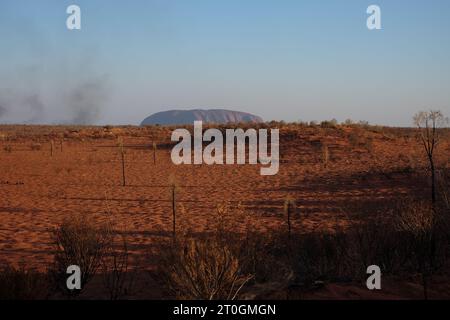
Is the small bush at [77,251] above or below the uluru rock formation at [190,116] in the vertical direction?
below

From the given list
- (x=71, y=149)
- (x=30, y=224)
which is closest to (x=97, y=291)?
(x=30, y=224)

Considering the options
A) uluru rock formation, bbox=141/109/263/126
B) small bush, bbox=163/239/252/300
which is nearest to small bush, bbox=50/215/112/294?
small bush, bbox=163/239/252/300

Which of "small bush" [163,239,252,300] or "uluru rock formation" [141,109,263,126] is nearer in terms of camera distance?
"small bush" [163,239,252,300]

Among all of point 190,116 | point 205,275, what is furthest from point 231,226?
point 190,116

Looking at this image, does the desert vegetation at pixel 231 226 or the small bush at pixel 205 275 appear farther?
the desert vegetation at pixel 231 226

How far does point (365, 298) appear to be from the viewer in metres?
4.46

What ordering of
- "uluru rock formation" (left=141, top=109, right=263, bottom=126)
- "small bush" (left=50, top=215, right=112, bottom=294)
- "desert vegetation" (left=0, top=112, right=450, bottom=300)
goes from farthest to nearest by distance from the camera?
"uluru rock formation" (left=141, top=109, right=263, bottom=126), "small bush" (left=50, top=215, right=112, bottom=294), "desert vegetation" (left=0, top=112, right=450, bottom=300)

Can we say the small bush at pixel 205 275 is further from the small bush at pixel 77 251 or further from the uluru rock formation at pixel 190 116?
the uluru rock formation at pixel 190 116

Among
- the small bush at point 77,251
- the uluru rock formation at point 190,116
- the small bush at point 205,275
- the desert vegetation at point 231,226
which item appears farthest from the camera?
the uluru rock formation at point 190,116

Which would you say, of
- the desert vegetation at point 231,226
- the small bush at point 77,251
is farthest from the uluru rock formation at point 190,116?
the small bush at point 77,251

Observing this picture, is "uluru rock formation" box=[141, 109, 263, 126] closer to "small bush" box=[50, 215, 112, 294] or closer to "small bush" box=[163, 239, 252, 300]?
"small bush" box=[50, 215, 112, 294]

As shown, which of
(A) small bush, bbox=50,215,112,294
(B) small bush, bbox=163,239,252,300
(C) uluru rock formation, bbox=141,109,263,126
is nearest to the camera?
(B) small bush, bbox=163,239,252,300

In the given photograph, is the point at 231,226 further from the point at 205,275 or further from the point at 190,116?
the point at 190,116
